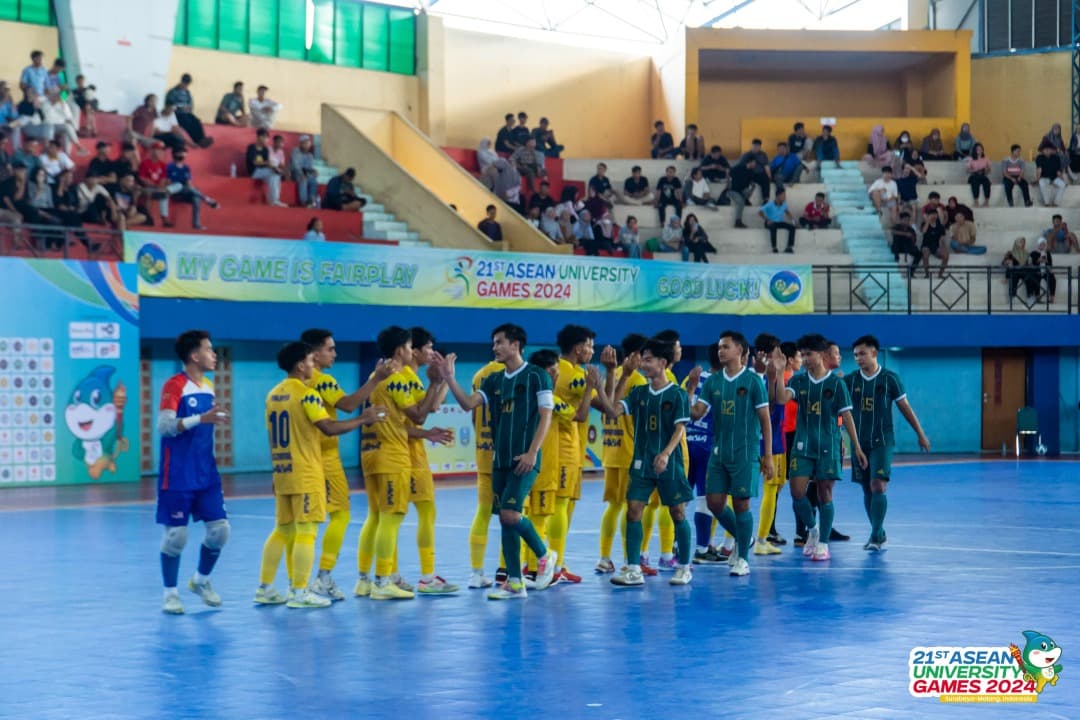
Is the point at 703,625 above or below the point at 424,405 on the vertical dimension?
below

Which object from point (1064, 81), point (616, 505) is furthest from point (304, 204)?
point (1064, 81)

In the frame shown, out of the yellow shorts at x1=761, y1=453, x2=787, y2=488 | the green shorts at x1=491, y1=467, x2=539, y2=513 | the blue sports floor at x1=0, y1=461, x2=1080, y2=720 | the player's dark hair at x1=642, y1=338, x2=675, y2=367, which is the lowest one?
the blue sports floor at x1=0, y1=461, x2=1080, y2=720

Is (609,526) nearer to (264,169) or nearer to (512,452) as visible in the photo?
(512,452)

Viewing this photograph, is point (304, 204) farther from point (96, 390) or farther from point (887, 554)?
point (887, 554)

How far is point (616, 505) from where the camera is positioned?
12359 mm

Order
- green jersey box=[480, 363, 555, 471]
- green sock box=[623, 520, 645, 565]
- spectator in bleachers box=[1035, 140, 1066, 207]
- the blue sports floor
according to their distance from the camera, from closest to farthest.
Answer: the blue sports floor, green jersey box=[480, 363, 555, 471], green sock box=[623, 520, 645, 565], spectator in bleachers box=[1035, 140, 1066, 207]

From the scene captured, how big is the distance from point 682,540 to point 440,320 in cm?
1437

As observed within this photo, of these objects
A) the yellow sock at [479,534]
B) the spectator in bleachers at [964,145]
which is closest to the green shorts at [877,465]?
the yellow sock at [479,534]

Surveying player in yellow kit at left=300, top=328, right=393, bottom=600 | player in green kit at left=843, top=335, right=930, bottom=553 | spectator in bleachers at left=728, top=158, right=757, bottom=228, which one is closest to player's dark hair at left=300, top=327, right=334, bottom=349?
player in yellow kit at left=300, top=328, right=393, bottom=600

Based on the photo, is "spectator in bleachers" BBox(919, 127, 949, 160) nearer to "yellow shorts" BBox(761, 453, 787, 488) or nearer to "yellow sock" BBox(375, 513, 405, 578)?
"yellow shorts" BBox(761, 453, 787, 488)

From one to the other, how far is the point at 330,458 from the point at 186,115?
1978cm

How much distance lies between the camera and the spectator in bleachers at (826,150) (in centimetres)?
3684

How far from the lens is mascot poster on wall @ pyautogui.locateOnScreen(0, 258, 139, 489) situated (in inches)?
872

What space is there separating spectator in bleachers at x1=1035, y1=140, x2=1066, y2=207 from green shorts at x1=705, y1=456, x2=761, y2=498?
84.7 ft
